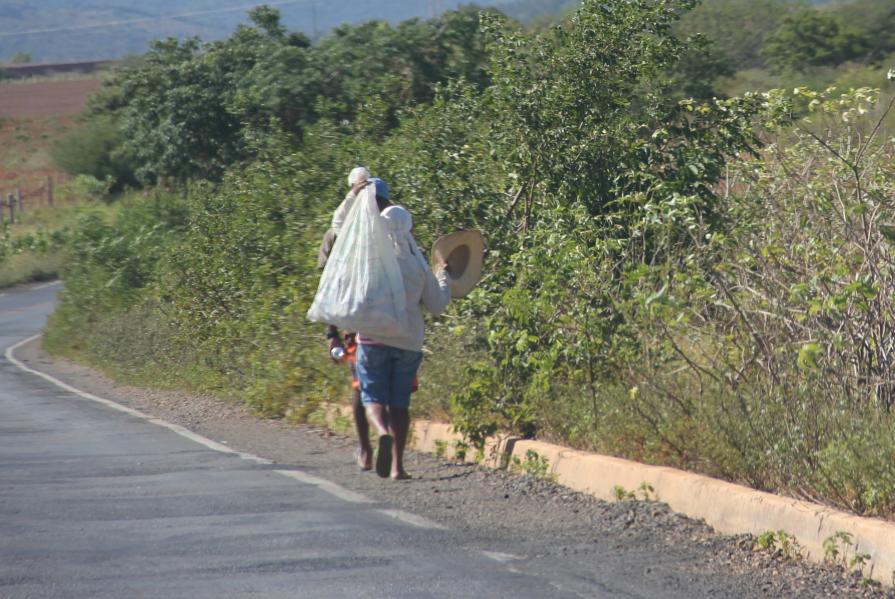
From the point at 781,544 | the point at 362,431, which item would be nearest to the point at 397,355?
the point at 362,431

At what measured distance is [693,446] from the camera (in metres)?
7.71

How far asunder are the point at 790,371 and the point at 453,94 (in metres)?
5.72

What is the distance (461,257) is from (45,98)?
358 feet

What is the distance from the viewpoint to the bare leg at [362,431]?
9156mm

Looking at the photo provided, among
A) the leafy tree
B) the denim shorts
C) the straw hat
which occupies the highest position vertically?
the leafy tree

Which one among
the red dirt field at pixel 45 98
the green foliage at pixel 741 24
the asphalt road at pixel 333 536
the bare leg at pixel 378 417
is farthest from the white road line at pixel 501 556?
the red dirt field at pixel 45 98

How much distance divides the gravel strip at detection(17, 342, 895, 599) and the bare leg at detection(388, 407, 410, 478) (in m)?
0.14

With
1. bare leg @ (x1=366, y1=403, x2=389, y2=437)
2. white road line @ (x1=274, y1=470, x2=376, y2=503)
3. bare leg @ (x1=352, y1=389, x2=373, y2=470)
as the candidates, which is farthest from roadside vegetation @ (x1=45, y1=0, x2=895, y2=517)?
white road line @ (x1=274, y1=470, x2=376, y2=503)

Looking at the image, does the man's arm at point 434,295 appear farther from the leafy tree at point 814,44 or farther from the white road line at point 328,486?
the leafy tree at point 814,44

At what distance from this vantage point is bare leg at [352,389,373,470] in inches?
360

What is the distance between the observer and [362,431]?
9195 mm

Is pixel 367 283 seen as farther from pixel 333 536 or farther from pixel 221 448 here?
pixel 221 448

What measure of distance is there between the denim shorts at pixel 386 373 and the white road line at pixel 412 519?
1.07m

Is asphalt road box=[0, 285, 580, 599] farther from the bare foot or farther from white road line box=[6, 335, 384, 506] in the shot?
the bare foot
